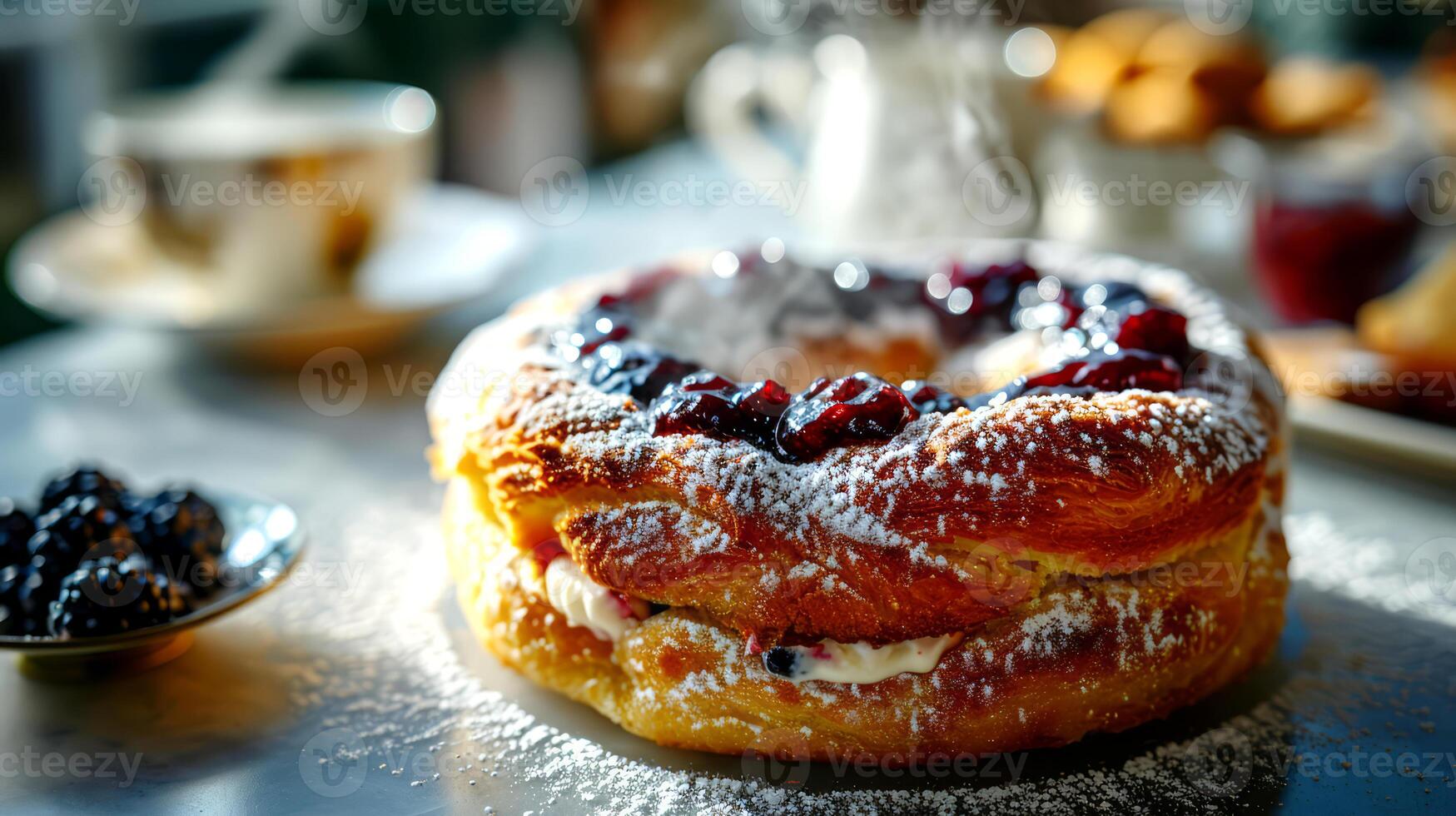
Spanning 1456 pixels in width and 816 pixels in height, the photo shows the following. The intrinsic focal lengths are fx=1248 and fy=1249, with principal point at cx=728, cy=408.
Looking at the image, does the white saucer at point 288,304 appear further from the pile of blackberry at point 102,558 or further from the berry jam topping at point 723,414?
the berry jam topping at point 723,414

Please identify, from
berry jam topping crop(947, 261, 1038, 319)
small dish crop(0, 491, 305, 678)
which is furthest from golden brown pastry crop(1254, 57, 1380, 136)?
small dish crop(0, 491, 305, 678)

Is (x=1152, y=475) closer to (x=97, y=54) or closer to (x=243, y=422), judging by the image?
(x=243, y=422)

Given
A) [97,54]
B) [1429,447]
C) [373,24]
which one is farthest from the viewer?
[373,24]

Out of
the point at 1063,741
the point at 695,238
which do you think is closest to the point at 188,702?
the point at 1063,741

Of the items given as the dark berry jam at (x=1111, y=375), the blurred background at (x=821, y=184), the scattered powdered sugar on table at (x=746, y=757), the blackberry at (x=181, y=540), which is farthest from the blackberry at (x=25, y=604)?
the dark berry jam at (x=1111, y=375)

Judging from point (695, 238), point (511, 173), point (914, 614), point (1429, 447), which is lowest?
point (511, 173)

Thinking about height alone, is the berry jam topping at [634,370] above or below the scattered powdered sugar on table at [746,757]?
above

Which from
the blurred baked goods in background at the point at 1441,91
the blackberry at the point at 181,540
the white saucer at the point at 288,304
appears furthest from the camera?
the blurred baked goods in background at the point at 1441,91

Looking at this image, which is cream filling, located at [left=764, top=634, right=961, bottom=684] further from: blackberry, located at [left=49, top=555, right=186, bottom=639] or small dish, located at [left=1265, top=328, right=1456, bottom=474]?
small dish, located at [left=1265, top=328, right=1456, bottom=474]
